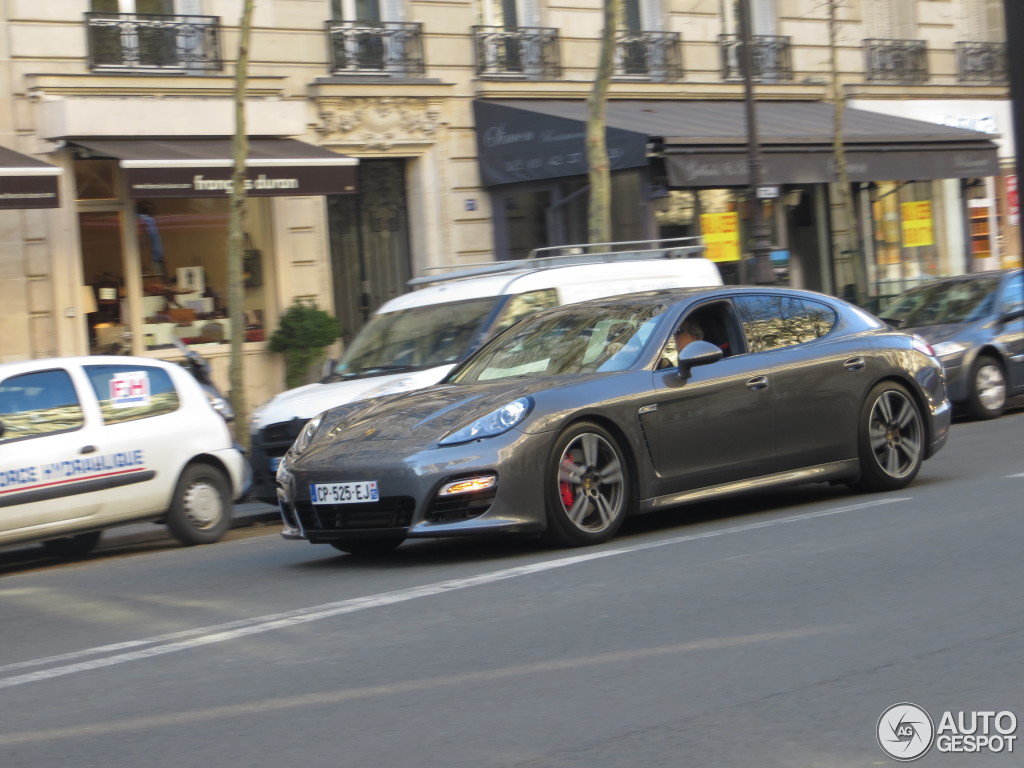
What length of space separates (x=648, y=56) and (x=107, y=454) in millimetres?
15863

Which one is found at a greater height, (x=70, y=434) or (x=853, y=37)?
(x=853, y=37)

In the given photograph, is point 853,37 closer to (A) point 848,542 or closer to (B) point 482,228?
Answer: (B) point 482,228

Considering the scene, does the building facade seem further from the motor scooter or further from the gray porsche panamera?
the gray porsche panamera

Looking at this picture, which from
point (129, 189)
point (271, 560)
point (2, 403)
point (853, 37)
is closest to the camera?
→ point (271, 560)

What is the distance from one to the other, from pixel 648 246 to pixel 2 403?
1392 cm

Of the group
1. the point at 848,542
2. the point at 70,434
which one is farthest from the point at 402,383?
the point at 848,542

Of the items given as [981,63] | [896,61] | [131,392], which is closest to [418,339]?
[131,392]

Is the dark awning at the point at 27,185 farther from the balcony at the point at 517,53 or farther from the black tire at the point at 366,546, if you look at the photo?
the black tire at the point at 366,546

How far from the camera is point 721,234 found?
77.7 feet

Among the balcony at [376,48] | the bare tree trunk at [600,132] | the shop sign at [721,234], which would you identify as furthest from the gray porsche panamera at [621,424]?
the shop sign at [721,234]

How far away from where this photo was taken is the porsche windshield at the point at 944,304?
16297 mm

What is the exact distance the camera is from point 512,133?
844 inches

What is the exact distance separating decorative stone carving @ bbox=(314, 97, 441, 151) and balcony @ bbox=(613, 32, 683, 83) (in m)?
3.59

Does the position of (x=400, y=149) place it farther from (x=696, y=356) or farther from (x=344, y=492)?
(x=344, y=492)
